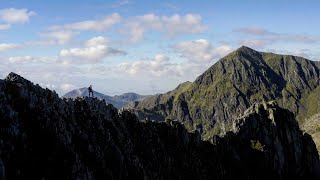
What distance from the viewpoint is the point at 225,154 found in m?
170

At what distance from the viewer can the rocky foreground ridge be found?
252 feet

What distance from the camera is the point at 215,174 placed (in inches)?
6191

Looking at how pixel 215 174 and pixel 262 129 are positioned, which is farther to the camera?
pixel 262 129

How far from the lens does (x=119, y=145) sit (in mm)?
112375

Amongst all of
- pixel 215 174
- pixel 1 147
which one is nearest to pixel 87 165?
pixel 1 147

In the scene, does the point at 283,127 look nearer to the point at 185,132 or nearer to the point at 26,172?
the point at 185,132

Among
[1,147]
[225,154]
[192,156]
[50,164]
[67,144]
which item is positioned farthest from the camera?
[225,154]

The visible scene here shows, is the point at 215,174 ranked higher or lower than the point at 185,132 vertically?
lower

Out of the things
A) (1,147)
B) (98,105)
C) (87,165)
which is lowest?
(87,165)

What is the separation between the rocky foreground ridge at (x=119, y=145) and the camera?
252 ft

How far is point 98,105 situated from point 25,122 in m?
35.7

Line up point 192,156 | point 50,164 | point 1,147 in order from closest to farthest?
1. point 1,147
2. point 50,164
3. point 192,156

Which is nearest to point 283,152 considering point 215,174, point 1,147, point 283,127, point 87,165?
point 283,127

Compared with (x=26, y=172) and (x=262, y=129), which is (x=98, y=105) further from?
(x=262, y=129)
